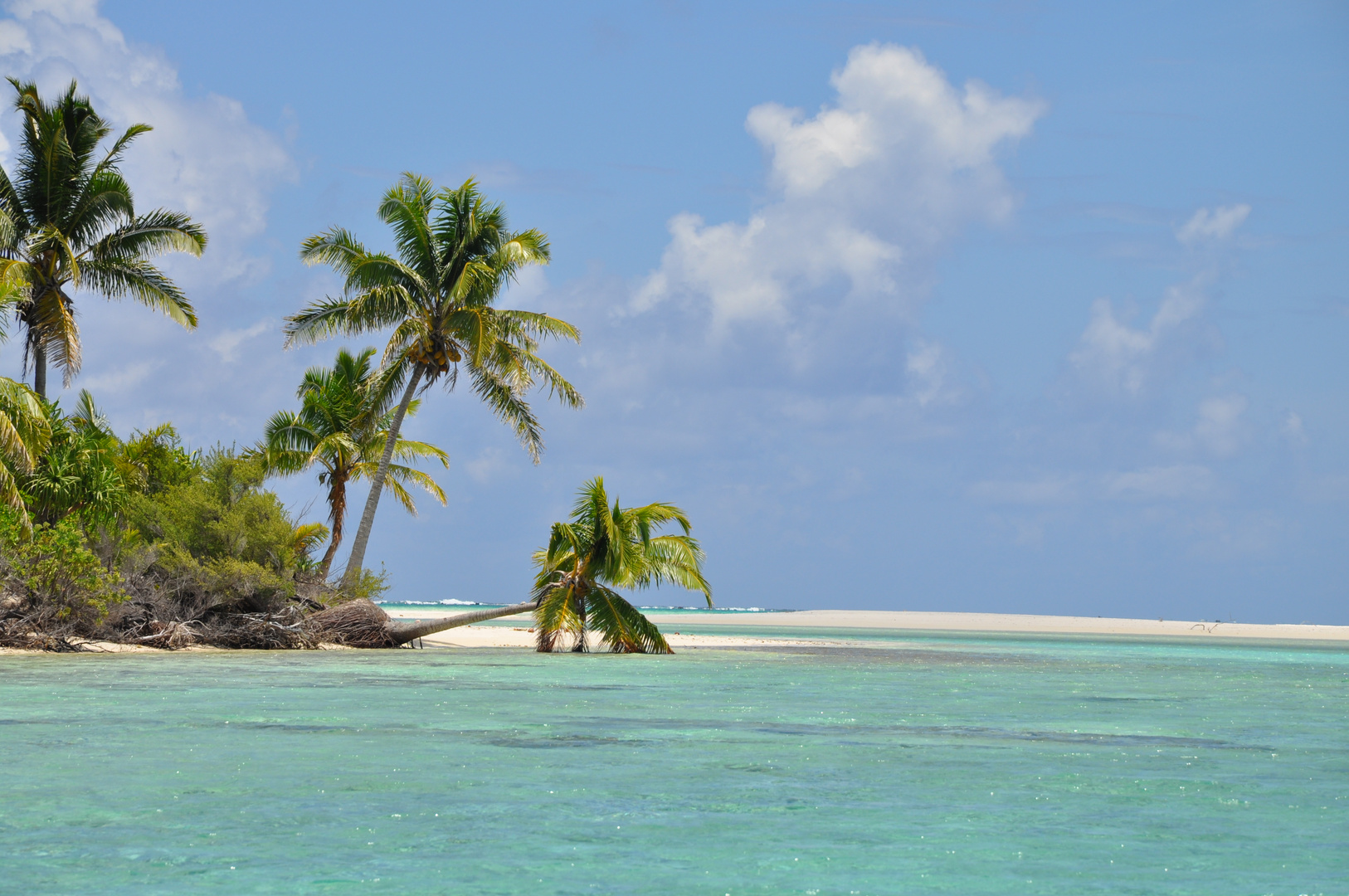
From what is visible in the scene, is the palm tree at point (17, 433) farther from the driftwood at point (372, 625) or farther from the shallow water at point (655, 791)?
the driftwood at point (372, 625)

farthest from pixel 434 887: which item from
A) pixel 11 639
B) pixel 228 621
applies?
pixel 228 621

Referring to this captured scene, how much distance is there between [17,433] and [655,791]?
15.7 meters

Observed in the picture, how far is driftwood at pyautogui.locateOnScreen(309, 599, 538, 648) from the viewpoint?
2569 centimetres

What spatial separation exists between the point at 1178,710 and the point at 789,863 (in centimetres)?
977

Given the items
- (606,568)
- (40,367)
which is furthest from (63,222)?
(606,568)

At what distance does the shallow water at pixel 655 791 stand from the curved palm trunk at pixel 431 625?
11.0 m

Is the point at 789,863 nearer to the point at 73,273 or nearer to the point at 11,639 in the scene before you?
the point at 11,639

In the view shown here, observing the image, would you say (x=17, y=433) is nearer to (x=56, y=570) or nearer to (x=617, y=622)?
(x=56, y=570)

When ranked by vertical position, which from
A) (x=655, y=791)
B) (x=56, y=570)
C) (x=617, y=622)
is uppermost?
(x=56, y=570)

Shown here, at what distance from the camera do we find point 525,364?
29953 millimetres

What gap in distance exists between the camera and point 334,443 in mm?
31875

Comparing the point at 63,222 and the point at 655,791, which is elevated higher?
Result: the point at 63,222

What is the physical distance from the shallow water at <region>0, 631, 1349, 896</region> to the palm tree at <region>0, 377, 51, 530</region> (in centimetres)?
519

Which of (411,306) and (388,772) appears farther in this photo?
(411,306)
